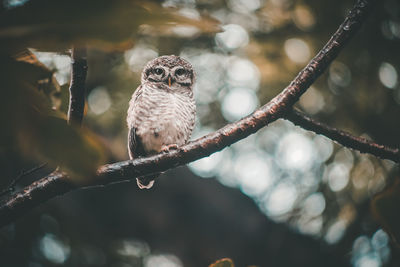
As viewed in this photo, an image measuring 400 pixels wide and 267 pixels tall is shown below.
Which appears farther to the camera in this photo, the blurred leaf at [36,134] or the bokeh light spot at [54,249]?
the bokeh light spot at [54,249]

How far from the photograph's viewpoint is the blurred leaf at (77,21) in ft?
1.29

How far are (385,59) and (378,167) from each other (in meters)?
1.16

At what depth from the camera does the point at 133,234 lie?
4125 mm

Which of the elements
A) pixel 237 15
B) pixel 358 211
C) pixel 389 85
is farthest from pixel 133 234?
pixel 389 85

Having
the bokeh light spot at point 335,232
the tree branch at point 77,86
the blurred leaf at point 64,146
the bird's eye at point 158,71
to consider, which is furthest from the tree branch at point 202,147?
the bokeh light spot at point 335,232

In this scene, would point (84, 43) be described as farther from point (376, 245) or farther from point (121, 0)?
point (376, 245)

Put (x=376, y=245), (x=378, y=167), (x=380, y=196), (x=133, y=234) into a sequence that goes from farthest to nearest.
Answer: (x=133, y=234) → (x=378, y=167) → (x=376, y=245) → (x=380, y=196)

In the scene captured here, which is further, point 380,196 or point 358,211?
point 358,211

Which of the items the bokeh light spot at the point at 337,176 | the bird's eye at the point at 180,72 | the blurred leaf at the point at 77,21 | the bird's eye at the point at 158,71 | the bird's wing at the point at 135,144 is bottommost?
the bokeh light spot at the point at 337,176

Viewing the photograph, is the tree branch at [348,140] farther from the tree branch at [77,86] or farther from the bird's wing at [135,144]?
the bird's wing at [135,144]

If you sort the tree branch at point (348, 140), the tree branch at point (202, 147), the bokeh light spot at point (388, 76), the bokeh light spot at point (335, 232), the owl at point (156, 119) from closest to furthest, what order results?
the tree branch at point (202, 147)
the tree branch at point (348, 140)
the owl at point (156, 119)
the bokeh light spot at point (388, 76)
the bokeh light spot at point (335, 232)

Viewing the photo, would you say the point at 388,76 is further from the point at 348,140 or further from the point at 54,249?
the point at 54,249

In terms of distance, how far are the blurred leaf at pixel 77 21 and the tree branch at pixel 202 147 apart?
910 millimetres

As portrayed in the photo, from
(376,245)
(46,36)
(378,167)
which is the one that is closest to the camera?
(46,36)
